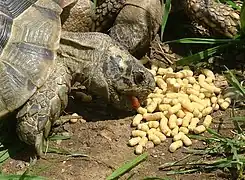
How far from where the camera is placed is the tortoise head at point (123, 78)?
372cm

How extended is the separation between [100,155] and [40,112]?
15.0 inches

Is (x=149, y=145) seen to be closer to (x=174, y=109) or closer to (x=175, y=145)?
(x=175, y=145)

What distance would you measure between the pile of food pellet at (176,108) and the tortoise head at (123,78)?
115mm

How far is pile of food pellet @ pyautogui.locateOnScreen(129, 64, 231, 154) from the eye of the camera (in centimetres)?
370

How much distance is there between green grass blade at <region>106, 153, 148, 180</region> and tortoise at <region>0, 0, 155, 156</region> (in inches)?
16.4

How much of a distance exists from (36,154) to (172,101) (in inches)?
31.6

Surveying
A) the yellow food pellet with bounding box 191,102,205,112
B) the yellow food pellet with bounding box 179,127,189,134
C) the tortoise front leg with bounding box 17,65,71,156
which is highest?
the tortoise front leg with bounding box 17,65,71,156

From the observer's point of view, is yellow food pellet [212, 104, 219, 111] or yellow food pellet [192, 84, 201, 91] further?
yellow food pellet [192, 84, 201, 91]

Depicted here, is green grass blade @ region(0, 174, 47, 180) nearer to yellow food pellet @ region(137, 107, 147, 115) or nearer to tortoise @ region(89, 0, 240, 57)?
yellow food pellet @ region(137, 107, 147, 115)

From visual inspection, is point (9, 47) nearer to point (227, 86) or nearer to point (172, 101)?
point (172, 101)

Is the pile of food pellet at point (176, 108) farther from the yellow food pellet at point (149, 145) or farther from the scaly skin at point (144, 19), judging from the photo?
the scaly skin at point (144, 19)

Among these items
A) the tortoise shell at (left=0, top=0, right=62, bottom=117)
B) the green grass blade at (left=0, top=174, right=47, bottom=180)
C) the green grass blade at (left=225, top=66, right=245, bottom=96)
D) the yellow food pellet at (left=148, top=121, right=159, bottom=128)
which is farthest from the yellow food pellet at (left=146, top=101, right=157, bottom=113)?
the green grass blade at (left=0, top=174, right=47, bottom=180)

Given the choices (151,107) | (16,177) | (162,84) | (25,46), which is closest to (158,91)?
(162,84)

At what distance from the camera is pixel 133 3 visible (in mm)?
4133
